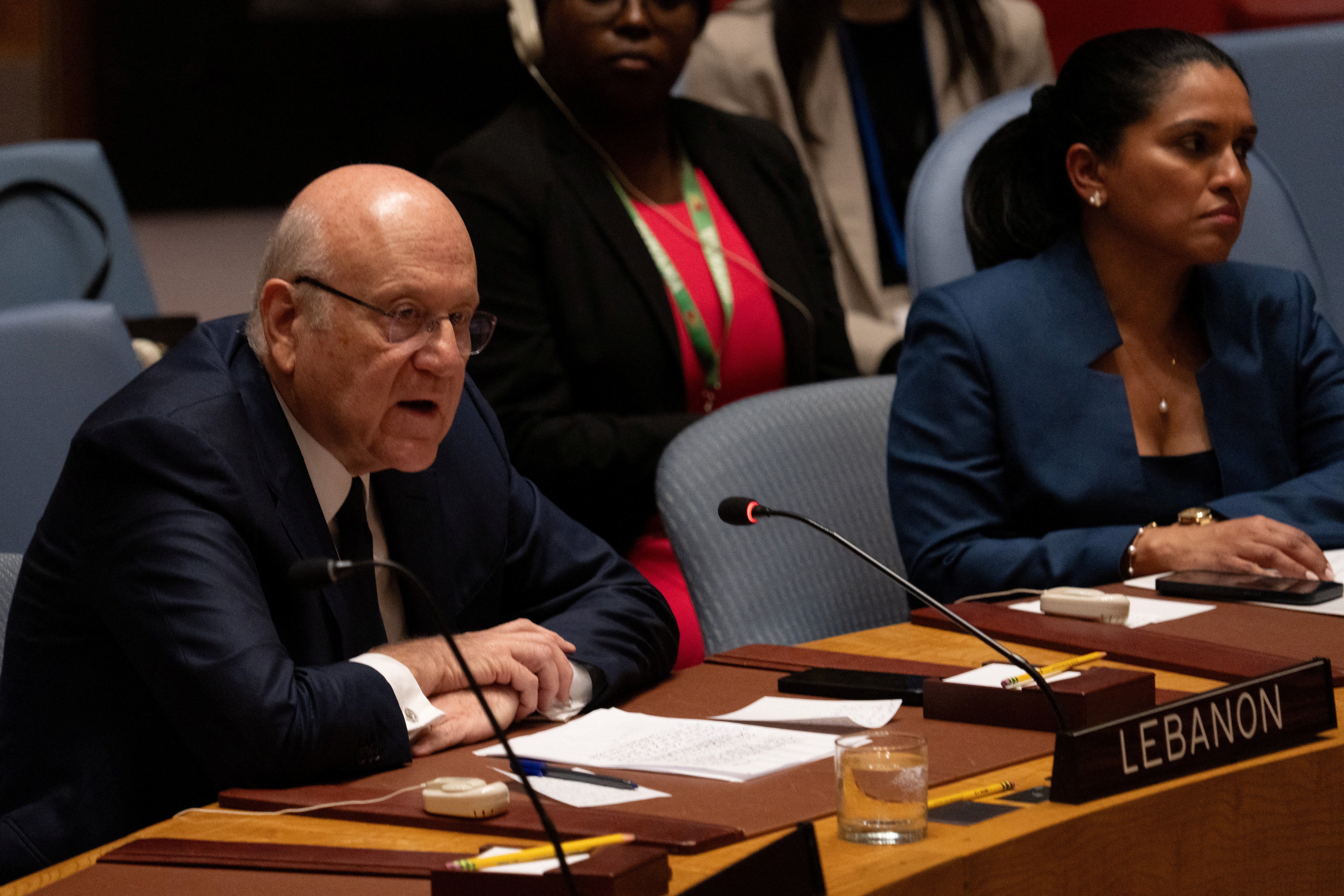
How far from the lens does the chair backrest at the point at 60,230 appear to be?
355cm

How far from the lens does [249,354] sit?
5.88 feet

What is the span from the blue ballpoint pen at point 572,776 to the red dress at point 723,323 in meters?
1.38

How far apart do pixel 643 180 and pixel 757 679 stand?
1.45m

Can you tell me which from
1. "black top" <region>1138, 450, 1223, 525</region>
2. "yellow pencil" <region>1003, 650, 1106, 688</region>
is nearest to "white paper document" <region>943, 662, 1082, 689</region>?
"yellow pencil" <region>1003, 650, 1106, 688</region>

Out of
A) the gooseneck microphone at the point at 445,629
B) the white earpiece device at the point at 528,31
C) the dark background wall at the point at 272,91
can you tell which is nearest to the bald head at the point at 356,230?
the gooseneck microphone at the point at 445,629

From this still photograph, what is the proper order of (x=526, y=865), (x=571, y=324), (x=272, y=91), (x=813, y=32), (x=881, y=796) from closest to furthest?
1. (x=526, y=865)
2. (x=881, y=796)
3. (x=571, y=324)
4. (x=813, y=32)
5. (x=272, y=91)

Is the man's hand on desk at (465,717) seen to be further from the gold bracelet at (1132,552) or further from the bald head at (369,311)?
the gold bracelet at (1132,552)

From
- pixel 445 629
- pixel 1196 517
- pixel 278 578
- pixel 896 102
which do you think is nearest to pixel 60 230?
pixel 896 102

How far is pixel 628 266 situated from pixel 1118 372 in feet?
2.76

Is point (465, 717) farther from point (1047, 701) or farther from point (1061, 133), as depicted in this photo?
point (1061, 133)

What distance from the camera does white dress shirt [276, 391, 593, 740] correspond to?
5.17 ft

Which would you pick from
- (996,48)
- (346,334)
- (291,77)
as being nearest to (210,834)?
(346,334)

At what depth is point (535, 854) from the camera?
1.16 m

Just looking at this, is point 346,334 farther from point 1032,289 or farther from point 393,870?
point 1032,289
